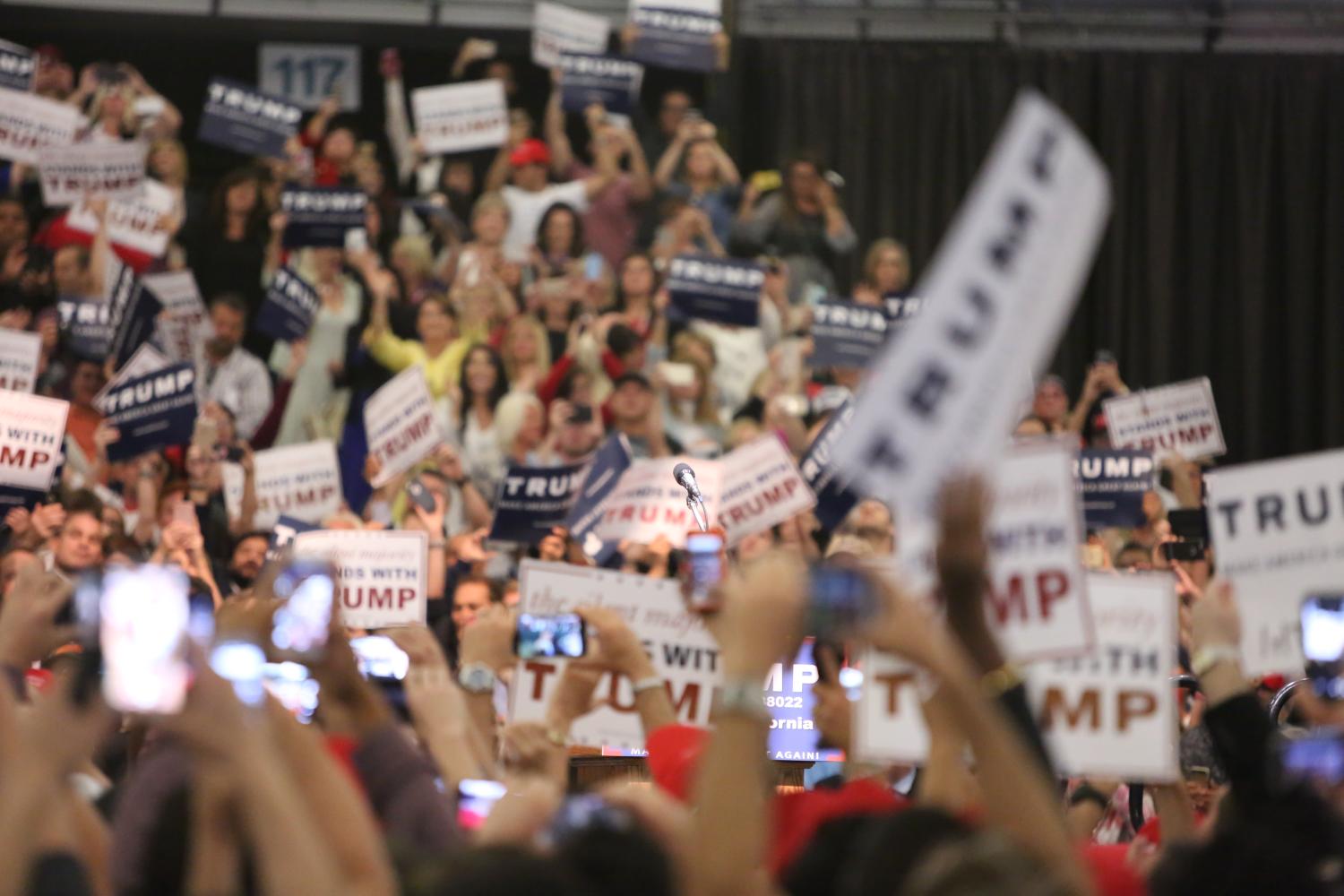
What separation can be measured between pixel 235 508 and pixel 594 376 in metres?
1.75

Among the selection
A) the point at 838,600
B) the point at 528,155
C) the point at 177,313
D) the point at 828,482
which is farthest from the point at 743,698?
the point at 528,155

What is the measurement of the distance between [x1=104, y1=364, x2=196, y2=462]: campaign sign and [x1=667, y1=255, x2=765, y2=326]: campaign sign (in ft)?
7.25

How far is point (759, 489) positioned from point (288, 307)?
9.85ft

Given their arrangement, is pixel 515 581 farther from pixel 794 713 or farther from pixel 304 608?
pixel 304 608

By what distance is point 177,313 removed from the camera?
9258 millimetres

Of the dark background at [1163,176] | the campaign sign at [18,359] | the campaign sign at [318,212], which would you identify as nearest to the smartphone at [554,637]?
the campaign sign at [18,359]

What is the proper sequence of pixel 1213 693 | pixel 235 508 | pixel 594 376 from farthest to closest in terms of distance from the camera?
pixel 594 376
pixel 235 508
pixel 1213 693

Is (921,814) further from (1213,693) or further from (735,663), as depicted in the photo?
(1213,693)

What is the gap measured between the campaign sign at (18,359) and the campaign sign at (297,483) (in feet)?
2.99

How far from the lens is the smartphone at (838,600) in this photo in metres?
2.25

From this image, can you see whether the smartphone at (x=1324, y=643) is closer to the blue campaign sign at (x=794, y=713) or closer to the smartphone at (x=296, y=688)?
the smartphone at (x=296, y=688)

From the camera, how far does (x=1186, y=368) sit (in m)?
13.4

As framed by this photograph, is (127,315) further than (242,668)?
Yes

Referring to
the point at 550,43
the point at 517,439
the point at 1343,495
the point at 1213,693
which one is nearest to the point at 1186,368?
the point at 550,43
